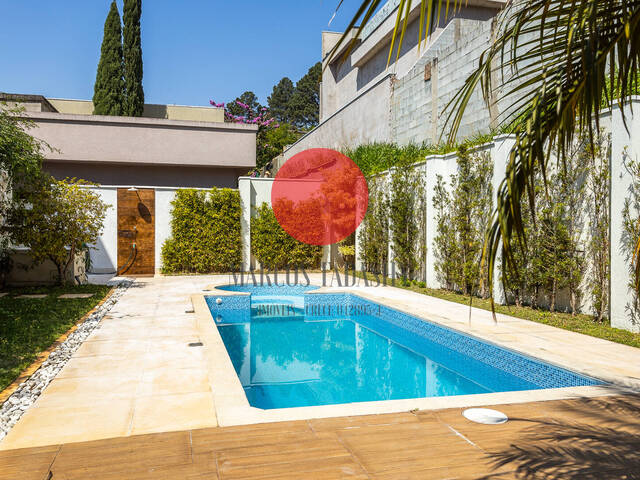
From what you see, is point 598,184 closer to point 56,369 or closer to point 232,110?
point 56,369

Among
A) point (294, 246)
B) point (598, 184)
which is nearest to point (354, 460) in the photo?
point (598, 184)

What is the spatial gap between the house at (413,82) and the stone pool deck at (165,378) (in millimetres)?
Answer: 4506

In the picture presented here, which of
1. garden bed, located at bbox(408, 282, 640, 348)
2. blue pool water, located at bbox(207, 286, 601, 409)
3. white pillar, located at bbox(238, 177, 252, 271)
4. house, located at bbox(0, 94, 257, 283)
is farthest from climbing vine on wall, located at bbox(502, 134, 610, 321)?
house, located at bbox(0, 94, 257, 283)

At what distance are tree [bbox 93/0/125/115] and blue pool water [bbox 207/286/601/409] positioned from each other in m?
17.4

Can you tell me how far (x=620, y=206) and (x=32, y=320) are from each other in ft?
25.5

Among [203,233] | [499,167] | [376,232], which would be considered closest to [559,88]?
[499,167]

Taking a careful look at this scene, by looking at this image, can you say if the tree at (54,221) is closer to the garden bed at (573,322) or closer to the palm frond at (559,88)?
the garden bed at (573,322)

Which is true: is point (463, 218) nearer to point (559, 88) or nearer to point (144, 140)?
point (559, 88)

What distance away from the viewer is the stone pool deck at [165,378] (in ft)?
10.7

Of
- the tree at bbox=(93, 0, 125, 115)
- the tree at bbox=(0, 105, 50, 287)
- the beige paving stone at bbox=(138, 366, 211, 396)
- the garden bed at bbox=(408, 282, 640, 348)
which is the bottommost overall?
the beige paving stone at bbox=(138, 366, 211, 396)

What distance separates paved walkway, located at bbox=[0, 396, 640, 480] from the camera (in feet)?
8.35

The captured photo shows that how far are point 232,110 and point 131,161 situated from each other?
29.2m

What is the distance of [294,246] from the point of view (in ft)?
47.9

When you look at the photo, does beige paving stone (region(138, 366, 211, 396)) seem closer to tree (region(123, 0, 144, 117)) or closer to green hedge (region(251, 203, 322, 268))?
green hedge (region(251, 203, 322, 268))
